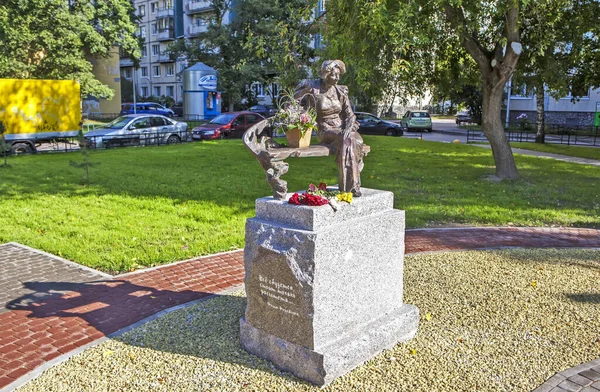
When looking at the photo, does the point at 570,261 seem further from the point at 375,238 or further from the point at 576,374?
the point at 375,238

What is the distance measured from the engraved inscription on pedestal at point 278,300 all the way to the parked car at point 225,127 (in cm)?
2209

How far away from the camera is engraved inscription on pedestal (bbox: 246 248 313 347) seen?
5.05m

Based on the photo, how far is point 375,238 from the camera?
18.0ft

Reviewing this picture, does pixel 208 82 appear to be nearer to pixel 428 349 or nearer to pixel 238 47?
pixel 238 47

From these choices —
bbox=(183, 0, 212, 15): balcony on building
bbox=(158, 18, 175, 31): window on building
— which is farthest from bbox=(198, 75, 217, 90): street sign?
bbox=(158, 18, 175, 31): window on building

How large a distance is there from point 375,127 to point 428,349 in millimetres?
28774

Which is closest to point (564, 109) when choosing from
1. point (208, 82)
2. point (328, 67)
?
point (208, 82)

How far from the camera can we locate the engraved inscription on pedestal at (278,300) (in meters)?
5.05

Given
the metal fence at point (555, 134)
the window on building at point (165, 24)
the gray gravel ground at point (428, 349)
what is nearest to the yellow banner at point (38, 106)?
the gray gravel ground at point (428, 349)

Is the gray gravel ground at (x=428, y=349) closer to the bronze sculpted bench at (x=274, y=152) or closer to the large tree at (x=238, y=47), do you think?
the bronze sculpted bench at (x=274, y=152)

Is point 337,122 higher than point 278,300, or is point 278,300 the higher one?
point 337,122

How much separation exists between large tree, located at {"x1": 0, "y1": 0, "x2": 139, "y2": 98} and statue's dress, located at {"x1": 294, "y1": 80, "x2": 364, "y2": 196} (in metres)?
30.6

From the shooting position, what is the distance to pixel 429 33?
14.0 metres

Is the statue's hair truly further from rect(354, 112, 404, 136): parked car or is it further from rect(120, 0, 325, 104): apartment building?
rect(120, 0, 325, 104): apartment building
